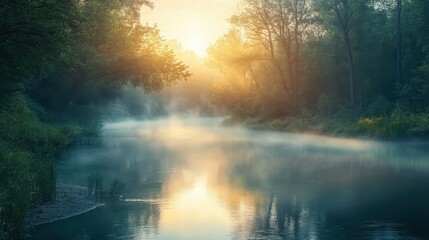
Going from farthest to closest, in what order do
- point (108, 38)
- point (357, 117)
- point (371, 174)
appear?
point (357, 117) < point (108, 38) < point (371, 174)

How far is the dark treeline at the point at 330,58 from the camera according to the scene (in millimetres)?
63062

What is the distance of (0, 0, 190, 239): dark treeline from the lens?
16.2 m

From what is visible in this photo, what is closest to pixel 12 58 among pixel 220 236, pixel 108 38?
pixel 220 236

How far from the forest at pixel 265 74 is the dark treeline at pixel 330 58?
0.48 ft

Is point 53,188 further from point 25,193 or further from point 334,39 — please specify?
point 334,39

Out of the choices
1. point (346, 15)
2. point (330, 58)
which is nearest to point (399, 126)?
point (346, 15)

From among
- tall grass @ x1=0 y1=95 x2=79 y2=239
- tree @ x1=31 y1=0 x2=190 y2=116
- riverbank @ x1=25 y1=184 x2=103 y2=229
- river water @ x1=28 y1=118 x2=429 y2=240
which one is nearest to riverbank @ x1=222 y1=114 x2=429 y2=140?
river water @ x1=28 y1=118 x2=429 y2=240

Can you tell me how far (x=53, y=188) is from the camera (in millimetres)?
19969

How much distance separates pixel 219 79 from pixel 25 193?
243 ft

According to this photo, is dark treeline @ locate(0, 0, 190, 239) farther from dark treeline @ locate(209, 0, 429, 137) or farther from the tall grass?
dark treeline @ locate(209, 0, 429, 137)

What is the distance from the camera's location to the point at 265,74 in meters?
79.8

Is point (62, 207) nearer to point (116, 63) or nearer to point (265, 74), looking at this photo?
point (116, 63)

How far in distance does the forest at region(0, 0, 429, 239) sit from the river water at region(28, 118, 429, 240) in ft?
11.0

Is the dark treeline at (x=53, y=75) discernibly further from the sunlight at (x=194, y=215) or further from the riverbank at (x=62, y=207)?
the sunlight at (x=194, y=215)
